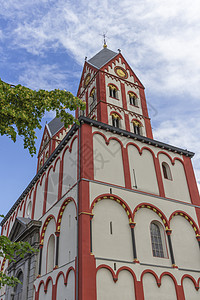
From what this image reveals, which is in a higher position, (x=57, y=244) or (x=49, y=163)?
(x=49, y=163)

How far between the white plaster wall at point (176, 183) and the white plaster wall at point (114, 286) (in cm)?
715

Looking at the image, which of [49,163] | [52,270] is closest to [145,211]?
[52,270]

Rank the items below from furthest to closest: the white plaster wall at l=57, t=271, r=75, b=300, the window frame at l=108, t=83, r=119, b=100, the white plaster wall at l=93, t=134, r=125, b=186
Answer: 1. the window frame at l=108, t=83, r=119, b=100
2. the white plaster wall at l=93, t=134, r=125, b=186
3. the white plaster wall at l=57, t=271, r=75, b=300

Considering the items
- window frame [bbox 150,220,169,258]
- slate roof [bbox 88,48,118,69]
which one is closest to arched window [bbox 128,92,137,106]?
slate roof [bbox 88,48,118,69]

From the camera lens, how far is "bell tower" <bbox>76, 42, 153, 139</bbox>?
2462 centimetres

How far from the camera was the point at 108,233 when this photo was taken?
16.9 meters

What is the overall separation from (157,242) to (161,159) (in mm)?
6761

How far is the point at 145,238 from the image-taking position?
59.4 feet

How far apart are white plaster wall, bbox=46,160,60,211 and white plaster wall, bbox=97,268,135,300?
7328mm

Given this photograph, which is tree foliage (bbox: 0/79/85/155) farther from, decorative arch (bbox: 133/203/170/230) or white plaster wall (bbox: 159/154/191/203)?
white plaster wall (bbox: 159/154/191/203)

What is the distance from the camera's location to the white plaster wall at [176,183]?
21578mm

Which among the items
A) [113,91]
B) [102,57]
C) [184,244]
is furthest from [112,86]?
[184,244]

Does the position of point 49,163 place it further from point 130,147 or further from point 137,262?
point 137,262

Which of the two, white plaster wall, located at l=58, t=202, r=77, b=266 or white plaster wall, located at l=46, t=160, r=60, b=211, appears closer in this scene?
white plaster wall, located at l=58, t=202, r=77, b=266
